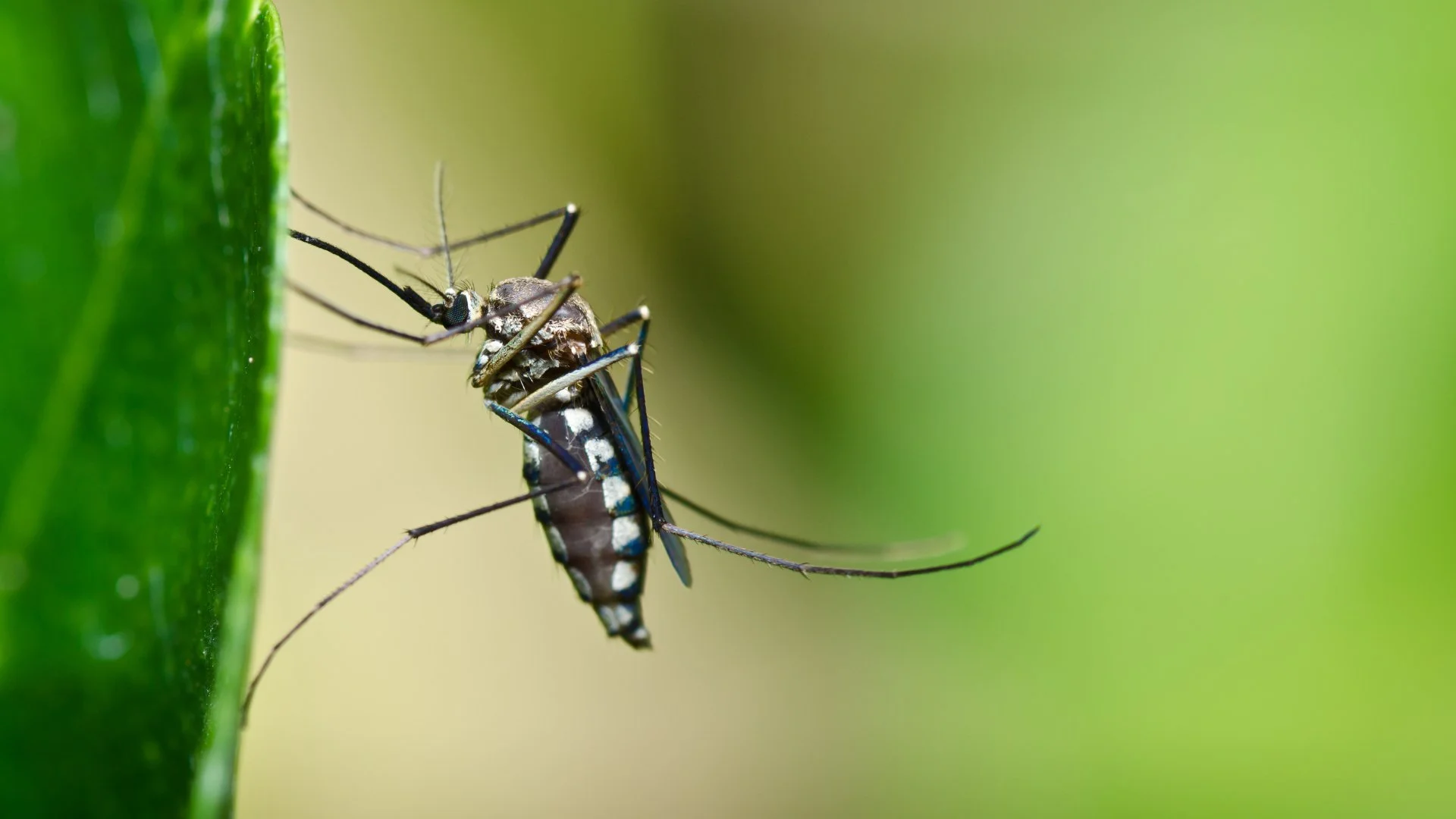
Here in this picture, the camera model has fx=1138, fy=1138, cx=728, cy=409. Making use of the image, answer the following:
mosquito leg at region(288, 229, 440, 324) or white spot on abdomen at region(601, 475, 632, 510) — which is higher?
mosquito leg at region(288, 229, 440, 324)

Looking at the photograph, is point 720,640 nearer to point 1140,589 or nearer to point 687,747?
point 687,747

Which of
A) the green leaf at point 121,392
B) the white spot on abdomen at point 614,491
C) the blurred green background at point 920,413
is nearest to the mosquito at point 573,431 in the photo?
the white spot on abdomen at point 614,491

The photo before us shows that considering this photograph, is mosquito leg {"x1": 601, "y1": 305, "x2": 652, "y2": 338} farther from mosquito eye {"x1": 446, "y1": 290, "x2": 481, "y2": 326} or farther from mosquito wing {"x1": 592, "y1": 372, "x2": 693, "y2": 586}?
mosquito eye {"x1": 446, "y1": 290, "x2": 481, "y2": 326}

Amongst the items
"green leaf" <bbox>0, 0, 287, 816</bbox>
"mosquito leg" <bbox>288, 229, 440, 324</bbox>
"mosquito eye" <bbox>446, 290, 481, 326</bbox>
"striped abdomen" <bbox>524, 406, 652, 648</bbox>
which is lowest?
"green leaf" <bbox>0, 0, 287, 816</bbox>

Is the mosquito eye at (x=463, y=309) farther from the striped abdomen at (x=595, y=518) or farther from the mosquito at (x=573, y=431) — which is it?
the striped abdomen at (x=595, y=518)

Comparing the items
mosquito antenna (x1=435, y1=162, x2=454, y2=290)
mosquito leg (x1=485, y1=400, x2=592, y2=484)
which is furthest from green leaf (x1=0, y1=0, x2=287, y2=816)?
mosquito antenna (x1=435, y1=162, x2=454, y2=290)
